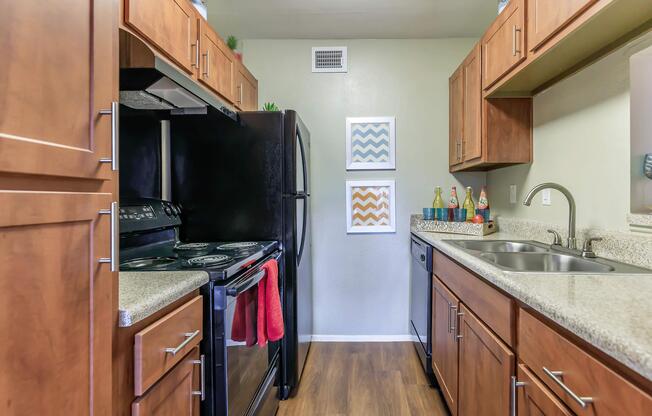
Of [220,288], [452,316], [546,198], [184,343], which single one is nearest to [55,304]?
[184,343]

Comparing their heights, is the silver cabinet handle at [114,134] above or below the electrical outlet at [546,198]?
above

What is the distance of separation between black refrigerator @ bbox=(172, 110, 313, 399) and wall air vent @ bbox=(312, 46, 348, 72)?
3.48 ft

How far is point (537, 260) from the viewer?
1.62m

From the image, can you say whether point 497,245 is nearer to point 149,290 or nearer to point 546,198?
point 546,198

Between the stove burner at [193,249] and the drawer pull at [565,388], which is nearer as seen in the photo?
the drawer pull at [565,388]

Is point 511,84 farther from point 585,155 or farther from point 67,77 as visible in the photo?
point 67,77

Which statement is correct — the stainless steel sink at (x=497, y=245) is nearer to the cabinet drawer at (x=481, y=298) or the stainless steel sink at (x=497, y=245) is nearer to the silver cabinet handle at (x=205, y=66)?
the cabinet drawer at (x=481, y=298)

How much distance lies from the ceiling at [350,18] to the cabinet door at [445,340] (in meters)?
1.84

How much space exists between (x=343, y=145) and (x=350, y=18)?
0.93 m

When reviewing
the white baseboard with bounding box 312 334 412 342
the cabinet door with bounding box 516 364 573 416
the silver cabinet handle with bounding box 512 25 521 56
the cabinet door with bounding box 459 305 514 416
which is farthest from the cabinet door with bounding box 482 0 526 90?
the white baseboard with bounding box 312 334 412 342

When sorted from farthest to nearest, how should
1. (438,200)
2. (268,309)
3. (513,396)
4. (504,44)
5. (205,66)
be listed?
(438,200), (205,66), (504,44), (268,309), (513,396)

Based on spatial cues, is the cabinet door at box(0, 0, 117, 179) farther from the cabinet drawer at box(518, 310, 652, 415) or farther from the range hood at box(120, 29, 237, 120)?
the cabinet drawer at box(518, 310, 652, 415)

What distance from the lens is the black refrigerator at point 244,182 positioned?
1.96 metres

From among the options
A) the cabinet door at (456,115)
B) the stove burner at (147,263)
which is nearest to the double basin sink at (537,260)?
the cabinet door at (456,115)
